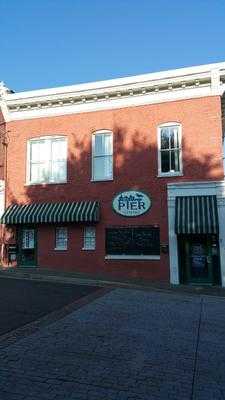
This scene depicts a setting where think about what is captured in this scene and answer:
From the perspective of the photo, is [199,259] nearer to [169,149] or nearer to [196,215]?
[196,215]

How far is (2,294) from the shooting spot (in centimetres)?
1240

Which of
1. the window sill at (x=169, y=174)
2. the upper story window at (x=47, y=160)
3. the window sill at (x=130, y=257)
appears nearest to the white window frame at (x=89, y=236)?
the window sill at (x=130, y=257)

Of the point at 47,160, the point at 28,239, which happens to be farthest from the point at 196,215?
the point at 28,239

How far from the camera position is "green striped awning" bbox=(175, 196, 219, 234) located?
1702 centimetres

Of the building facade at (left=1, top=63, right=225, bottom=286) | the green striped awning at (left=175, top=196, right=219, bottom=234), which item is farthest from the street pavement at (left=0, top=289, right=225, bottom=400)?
the building facade at (left=1, top=63, right=225, bottom=286)

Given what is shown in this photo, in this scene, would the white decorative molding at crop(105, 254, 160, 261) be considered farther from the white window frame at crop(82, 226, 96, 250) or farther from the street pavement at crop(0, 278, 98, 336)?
the street pavement at crop(0, 278, 98, 336)

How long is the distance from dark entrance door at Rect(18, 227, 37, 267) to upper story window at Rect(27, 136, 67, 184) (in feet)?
7.87

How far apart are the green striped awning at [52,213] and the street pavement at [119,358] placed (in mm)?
8046

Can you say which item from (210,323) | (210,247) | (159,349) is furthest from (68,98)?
(159,349)

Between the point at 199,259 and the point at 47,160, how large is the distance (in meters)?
8.43

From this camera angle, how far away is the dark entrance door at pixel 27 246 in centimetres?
2016

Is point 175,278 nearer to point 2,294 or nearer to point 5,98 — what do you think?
point 2,294

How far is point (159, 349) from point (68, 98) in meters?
15.0

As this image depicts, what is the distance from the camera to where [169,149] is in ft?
61.8
